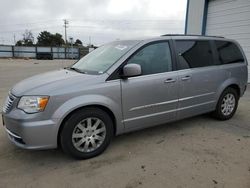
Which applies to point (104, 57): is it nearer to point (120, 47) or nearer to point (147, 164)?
point (120, 47)

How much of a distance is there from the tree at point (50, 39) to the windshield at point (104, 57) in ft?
258

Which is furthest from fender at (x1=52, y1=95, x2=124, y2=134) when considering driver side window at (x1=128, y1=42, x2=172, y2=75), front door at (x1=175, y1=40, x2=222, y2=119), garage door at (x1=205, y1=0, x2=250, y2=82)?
garage door at (x1=205, y1=0, x2=250, y2=82)

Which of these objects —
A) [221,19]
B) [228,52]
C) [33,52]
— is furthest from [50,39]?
[228,52]

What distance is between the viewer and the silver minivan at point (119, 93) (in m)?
2.72

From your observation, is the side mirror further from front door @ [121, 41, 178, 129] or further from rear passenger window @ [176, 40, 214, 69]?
rear passenger window @ [176, 40, 214, 69]

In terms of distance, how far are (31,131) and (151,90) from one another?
5.78ft

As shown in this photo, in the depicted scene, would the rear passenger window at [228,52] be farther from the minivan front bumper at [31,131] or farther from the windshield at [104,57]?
the minivan front bumper at [31,131]

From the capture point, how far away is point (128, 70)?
3055 mm

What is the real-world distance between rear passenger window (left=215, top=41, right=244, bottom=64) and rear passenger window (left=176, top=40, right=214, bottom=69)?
280 mm

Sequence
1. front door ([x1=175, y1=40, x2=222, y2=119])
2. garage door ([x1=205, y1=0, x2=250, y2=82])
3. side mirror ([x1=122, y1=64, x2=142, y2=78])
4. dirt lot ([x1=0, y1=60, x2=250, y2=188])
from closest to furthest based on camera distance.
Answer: dirt lot ([x1=0, y1=60, x2=250, y2=188]) → side mirror ([x1=122, y1=64, x2=142, y2=78]) → front door ([x1=175, y1=40, x2=222, y2=119]) → garage door ([x1=205, y1=0, x2=250, y2=82])

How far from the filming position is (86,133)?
2980mm

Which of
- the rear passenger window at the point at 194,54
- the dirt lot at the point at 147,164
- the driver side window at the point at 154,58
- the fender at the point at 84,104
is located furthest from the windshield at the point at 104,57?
the dirt lot at the point at 147,164

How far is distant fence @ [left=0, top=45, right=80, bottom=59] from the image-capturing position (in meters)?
48.4

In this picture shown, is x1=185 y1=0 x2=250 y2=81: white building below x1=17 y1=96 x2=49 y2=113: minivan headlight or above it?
above
